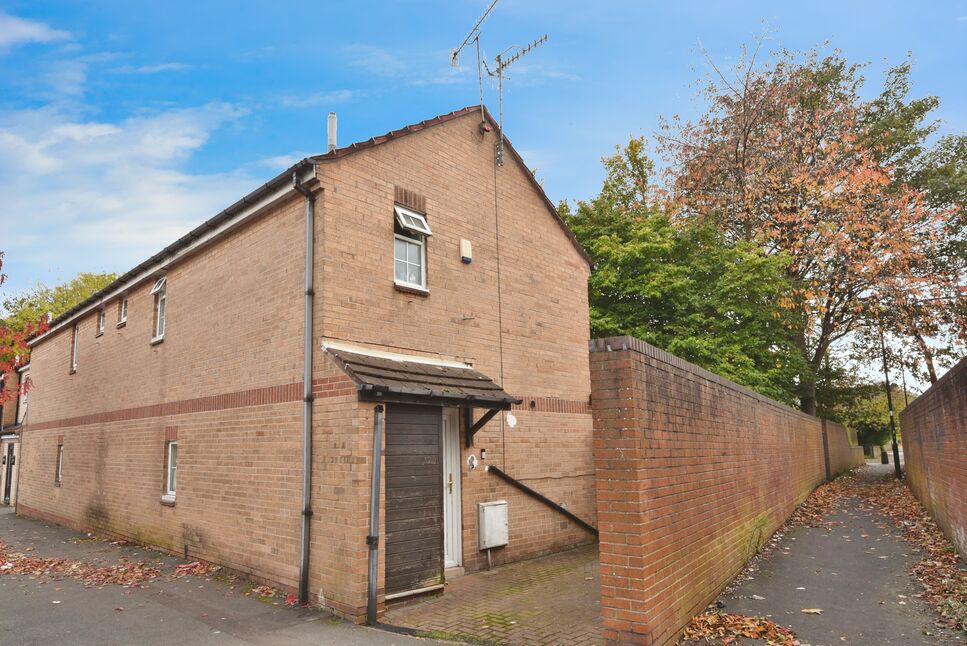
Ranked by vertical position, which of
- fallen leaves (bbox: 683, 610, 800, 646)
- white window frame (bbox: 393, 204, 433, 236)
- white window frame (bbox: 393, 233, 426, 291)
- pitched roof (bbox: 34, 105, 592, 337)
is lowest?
fallen leaves (bbox: 683, 610, 800, 646)

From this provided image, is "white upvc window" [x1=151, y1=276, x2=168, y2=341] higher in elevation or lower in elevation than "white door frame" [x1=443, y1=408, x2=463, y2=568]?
higher

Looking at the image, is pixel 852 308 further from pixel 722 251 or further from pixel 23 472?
pixel 23 472

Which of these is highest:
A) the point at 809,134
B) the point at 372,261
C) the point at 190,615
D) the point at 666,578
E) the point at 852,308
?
the point at 809,134

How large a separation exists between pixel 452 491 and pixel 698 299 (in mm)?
10774

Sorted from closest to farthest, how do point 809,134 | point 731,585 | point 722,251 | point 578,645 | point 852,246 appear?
point 578,645 < point 731,585 < point 722,251 < point 852,246 < point 809,134

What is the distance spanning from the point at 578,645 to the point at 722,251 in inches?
576

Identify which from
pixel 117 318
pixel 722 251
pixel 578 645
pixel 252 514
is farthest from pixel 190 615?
pixel 722 251

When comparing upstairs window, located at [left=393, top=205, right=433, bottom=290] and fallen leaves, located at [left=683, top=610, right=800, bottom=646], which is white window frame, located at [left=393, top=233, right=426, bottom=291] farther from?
fallen leaves, located at [left=683, top=610, right=800, bottom=646]

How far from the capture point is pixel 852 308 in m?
22.1

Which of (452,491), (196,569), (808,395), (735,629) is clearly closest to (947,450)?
(735,629)

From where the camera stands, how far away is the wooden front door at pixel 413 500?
7.47 metres

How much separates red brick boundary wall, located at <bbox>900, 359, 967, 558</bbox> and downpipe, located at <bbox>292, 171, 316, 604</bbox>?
318 inches

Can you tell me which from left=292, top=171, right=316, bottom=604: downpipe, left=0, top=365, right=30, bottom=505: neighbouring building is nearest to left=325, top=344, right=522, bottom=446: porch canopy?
left=292, top=171, right=316, bottom=604: downpipe

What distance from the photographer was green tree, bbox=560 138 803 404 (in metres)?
16.8
